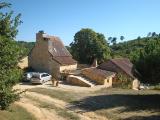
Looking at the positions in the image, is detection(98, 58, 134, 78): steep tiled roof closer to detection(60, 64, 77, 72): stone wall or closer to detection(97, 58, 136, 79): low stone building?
detection(97, 58, 136, 79): low stone building

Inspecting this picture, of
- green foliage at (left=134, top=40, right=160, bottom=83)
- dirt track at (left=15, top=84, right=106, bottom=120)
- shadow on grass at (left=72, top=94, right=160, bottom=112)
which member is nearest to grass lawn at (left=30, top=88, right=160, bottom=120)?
shadow on grass at (left=72, top=94, right=160, bottom=112)

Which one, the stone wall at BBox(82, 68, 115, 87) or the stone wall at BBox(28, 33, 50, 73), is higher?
the stone wall at BBox(28, 33, 50, 73)

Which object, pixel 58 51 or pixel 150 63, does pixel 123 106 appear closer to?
pixel 150 63

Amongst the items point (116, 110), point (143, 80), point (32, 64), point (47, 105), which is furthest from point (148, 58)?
point (32, 64)

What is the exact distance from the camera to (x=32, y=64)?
5419 cm

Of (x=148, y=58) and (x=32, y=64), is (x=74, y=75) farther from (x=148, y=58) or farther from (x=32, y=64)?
(x=148, y=58)

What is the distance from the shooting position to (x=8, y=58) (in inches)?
719

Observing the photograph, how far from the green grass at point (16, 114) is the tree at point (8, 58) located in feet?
13.0

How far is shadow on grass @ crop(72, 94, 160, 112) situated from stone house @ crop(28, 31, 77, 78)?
52.1 ft

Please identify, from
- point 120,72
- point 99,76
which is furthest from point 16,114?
point 120,72

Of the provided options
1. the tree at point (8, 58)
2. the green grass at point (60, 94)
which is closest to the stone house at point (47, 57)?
the green grass at point (60, 94)

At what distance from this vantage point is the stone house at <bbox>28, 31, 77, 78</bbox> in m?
51.9

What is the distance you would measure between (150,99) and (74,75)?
15.4 meters

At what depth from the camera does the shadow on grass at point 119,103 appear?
1268 inches
